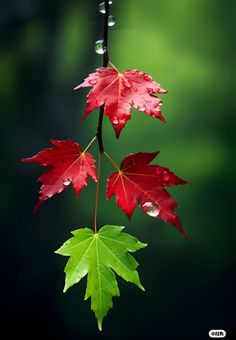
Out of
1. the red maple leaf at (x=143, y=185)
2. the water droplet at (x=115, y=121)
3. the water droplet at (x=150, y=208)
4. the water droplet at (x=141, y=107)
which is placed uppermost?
the water droplet at (x=141, y=107)

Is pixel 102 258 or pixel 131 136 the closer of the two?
pixel 102 258

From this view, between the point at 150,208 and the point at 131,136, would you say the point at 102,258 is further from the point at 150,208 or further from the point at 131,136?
the point at 131,136

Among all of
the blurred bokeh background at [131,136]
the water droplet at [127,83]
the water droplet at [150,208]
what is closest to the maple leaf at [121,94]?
the water droplet at [127,83]

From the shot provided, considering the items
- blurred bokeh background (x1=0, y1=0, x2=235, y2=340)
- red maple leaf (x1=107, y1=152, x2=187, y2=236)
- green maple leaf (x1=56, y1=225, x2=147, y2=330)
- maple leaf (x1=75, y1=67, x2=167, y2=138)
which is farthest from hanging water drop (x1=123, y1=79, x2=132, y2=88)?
blurred bokeh background (x1=0, y1=0, x2=235, y2=340)

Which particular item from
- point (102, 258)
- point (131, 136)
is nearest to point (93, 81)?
point (102, 258)

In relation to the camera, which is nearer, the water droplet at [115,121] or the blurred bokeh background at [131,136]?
the water droplet at [115,121]

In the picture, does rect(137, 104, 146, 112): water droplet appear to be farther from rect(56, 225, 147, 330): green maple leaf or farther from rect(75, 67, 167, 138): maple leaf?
rect(56, 225, 147, 330): green maple leaf

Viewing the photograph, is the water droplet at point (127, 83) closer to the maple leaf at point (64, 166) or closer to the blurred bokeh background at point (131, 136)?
the maple leaf at point (64, 166)
